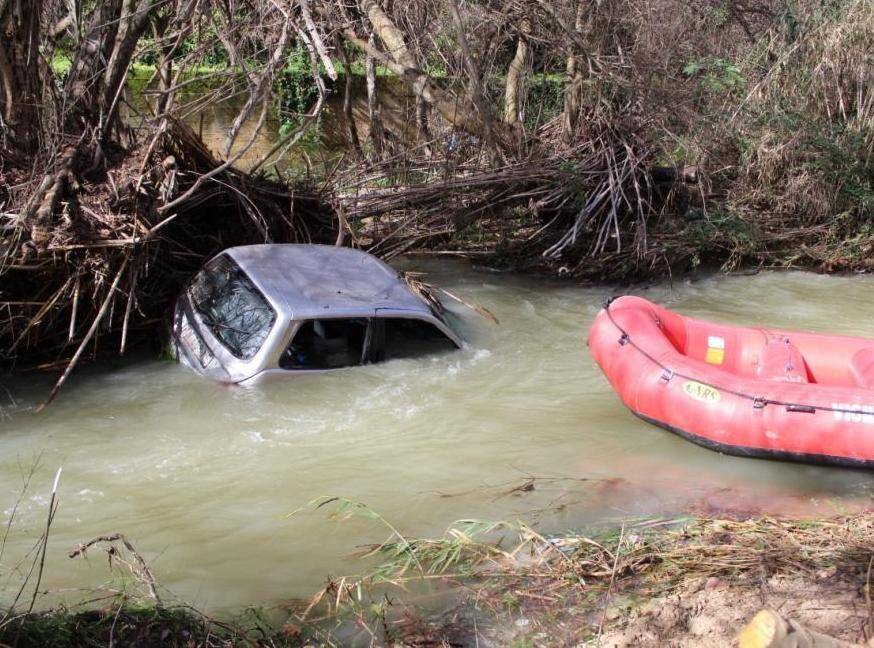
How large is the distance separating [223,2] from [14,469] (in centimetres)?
598

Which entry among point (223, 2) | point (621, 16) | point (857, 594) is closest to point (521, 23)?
point (621, 16)

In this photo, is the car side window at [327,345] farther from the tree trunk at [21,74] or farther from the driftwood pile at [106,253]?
the tree trunk at [21,74]

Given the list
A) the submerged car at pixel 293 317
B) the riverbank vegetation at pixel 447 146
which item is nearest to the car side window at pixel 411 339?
the submerged car at pixel 293 317

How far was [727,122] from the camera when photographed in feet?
44.9

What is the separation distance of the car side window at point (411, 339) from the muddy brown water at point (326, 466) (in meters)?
0.10

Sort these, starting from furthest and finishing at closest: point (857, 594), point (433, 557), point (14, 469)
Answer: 1. point (14, 469)
2. point (433, 557)
3. point (857, 594)

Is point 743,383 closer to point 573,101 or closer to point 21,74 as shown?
point 573,101

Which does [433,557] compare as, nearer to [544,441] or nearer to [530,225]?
[544,441]

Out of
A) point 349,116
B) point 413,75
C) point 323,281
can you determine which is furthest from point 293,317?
point 349,116

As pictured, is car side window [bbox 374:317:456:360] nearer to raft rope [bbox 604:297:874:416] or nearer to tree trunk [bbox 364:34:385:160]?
raft rope [bbox 604:297:874:416]

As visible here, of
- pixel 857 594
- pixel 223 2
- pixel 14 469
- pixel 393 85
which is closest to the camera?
pixel 857 594

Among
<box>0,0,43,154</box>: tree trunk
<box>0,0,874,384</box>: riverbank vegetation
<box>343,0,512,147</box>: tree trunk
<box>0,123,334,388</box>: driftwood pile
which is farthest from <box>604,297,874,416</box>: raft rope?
<box>0,0,43,154</box>: tree trunk

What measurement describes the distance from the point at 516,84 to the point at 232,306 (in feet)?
24.3

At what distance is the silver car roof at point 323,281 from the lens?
22.6ft
